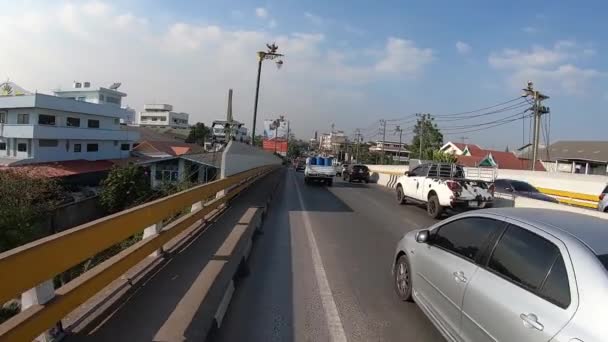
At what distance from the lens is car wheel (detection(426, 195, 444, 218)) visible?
1410 centimetres

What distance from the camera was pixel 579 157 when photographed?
49.6 meters

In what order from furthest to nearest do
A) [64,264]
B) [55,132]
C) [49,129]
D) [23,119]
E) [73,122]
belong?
[73,122]
[55,132]
[23,119]
[49,129]
[64,264]

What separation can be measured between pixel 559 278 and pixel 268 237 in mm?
6927

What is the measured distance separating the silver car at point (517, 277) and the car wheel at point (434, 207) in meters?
9.70

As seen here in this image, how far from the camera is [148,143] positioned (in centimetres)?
5903

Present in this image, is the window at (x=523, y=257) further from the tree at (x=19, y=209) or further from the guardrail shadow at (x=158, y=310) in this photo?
the tree at (x=19, y=209)

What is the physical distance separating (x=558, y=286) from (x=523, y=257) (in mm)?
451

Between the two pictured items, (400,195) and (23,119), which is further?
(23,119)

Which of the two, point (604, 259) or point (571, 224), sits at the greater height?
point (571, 224)

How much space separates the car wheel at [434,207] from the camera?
1410cm

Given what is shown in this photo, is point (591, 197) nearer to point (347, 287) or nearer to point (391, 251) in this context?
point (391, 251)

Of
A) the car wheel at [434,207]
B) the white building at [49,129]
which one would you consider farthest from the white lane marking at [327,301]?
the white building at [49,129]

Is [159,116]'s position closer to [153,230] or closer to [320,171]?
[320,171]

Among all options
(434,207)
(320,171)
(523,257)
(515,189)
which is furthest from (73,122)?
(523,257)
